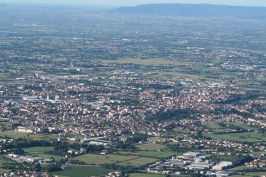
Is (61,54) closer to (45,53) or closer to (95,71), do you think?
(45,53)

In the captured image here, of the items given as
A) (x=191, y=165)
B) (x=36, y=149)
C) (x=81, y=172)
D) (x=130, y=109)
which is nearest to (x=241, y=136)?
(x=191, y=165)

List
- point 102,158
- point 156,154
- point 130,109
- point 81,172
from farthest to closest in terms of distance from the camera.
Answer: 1. point 130,109
2. point 156,154
3. point 102,158
4. point 81,172

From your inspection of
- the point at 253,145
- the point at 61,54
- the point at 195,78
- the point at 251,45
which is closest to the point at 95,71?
the point at 195,78

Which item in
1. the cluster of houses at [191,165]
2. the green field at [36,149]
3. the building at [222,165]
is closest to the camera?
the cluster of houses at [191,165]

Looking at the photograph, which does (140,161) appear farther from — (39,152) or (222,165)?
(39,152)

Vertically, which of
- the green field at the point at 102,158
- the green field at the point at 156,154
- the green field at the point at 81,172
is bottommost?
the green field at the point at 156,154

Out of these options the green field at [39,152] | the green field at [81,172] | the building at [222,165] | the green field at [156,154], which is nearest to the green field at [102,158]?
the green field at [156,154]

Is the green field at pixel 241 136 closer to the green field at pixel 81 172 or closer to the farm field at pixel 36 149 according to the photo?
the farm field at pixel 36 149
